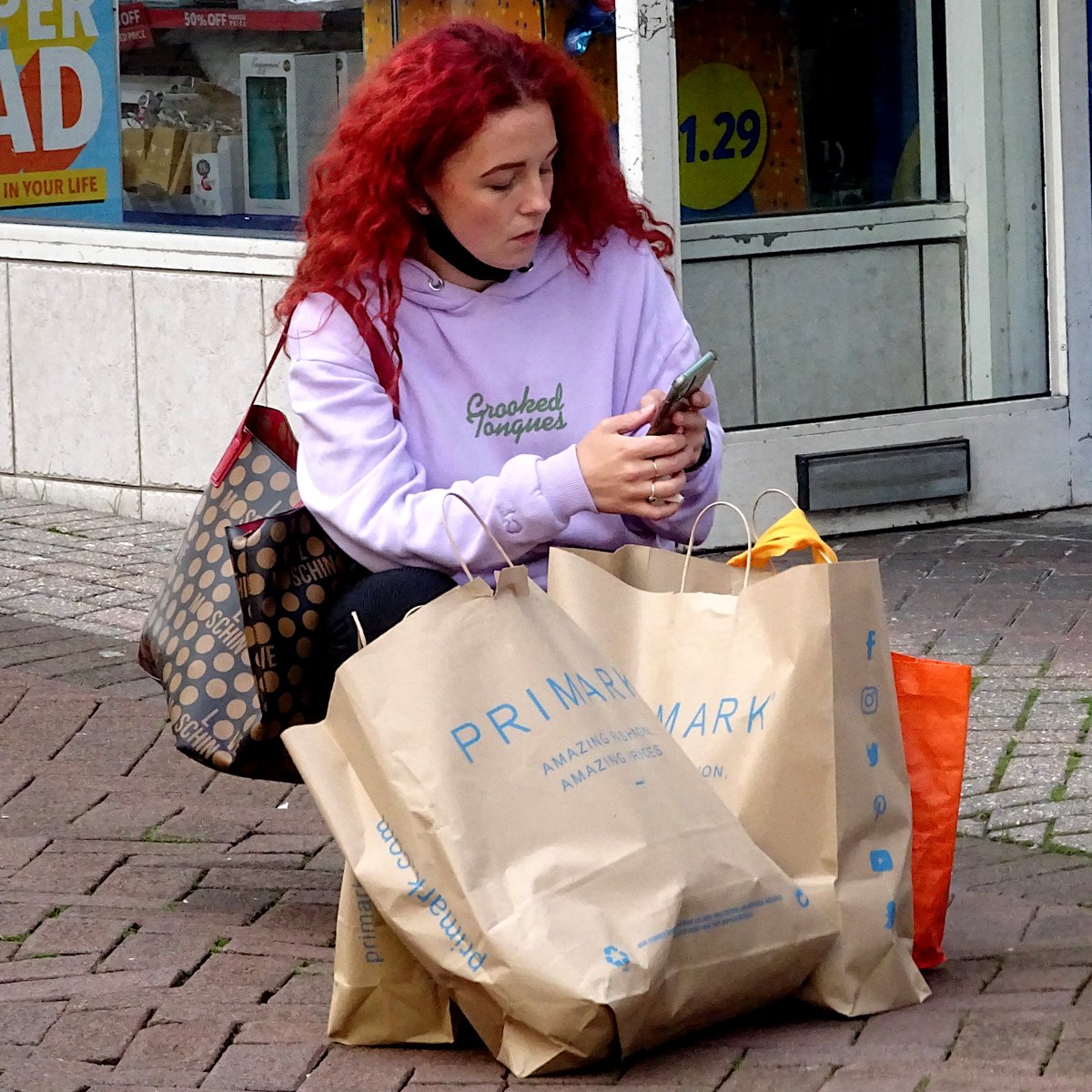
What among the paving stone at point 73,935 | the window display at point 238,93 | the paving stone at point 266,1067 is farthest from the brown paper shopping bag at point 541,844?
A: the window display at point 238,93

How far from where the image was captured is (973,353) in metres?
6.33

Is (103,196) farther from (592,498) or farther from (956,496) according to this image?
(592,498)

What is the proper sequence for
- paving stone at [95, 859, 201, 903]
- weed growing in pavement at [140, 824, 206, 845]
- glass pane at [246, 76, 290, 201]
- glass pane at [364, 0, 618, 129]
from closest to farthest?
paving stone at [95, 859, 201, 903]
weed growing in pavement at [140, 824, 206, 845]
glass pane at [364, 0, 618, 129]
glass pane at [246, 76, 290, 201]

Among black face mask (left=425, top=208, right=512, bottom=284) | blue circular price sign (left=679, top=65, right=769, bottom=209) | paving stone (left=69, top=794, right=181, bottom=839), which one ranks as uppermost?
blue circular price sign (left=679, top=65, right=769, bottom=209)

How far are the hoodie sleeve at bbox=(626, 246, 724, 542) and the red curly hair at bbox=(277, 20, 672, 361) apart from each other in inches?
4.3

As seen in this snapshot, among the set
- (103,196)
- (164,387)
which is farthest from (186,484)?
(103,196)

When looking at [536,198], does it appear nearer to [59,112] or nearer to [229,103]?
[229,103]

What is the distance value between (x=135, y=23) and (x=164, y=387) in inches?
48.0

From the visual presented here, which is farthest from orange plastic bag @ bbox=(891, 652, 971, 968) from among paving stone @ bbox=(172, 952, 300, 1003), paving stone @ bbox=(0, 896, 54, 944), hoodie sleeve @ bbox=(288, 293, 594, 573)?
paving stone @ bbox=(0, 896, 54, 944)

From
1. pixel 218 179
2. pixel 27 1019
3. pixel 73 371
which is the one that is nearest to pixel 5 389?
pixel 73 371

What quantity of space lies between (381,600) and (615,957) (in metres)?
0.75

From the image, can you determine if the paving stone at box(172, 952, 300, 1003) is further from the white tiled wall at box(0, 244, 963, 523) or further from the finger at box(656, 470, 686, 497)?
the white tiled wall at box(0, 244, 963, 523)

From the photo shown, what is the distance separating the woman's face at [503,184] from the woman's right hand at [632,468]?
34cm

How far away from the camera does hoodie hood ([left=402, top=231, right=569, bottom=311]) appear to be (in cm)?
307
